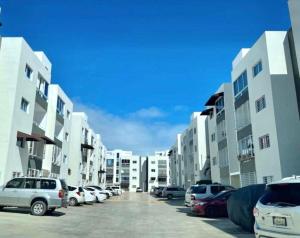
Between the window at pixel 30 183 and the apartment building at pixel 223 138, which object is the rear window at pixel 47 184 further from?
the apartment building at pixel 223 138

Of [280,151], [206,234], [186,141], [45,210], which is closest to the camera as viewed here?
[206,234]

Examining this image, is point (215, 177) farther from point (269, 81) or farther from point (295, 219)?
point (295, 219)

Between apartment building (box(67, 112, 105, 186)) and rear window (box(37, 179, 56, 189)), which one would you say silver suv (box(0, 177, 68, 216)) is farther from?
apartment building (box(67, 112, 105, 186))

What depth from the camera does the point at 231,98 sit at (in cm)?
3447

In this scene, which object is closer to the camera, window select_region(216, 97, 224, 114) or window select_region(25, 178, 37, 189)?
window select_region(25, 178, 37, 189)

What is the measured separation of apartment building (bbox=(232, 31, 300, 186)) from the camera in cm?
2155

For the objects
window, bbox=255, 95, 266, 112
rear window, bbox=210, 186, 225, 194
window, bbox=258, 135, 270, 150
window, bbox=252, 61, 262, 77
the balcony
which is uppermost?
window, bbox=252, 61, 262, 77

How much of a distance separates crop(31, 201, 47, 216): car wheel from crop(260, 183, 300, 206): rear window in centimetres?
1308

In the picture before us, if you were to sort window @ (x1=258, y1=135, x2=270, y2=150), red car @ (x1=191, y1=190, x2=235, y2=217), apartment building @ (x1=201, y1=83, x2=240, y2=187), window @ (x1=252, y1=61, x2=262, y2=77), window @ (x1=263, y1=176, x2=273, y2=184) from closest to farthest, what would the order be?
red car @ (x1=191, y1=190, x2=235, y2=217) < window @ (x1=263, y1=176, x2=273, y2=184) < window @ (x1=258, y1=135, x2=270, y2=150) < window @ (x1=252, y1=61, x2=262, y2=77) < apartment building @ (x1=201, y1=83, x2=240, y2=187)

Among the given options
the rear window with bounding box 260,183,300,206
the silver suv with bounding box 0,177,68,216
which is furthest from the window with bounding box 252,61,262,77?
the rear window with bounding box 260,183,300,206

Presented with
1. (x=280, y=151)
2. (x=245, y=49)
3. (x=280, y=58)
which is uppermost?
(x=245, y=49)

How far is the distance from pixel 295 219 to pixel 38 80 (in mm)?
27338

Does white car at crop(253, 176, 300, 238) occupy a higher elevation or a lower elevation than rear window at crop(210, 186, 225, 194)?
lower

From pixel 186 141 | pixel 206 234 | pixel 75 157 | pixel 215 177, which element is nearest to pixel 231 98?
pixel 215 177
